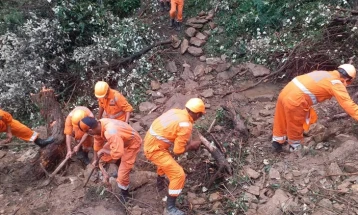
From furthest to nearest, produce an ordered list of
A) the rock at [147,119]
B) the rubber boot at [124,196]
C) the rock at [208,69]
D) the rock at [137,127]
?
1. the rock at [208,69]
2. the rock at [147,119]
3. the rock at [137,127]
4. the rubber boot at [124,196]

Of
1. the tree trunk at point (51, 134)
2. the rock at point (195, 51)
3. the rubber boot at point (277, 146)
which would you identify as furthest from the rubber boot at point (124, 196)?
the rock at point (195, 51)

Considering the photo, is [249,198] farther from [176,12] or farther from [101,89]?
[176,12]

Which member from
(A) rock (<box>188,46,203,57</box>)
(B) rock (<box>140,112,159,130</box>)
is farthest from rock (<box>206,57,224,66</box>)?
(B) rock (<box>140,112,159,130</box>)

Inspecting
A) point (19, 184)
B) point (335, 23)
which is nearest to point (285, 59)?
point (335, 23)

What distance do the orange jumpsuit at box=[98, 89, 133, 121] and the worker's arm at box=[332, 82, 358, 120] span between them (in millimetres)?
3069

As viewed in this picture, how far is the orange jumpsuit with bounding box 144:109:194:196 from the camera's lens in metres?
4.71

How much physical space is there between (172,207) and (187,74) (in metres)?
4.03

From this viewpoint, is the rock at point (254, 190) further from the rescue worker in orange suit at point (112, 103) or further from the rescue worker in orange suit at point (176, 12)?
the rescue worker in orange suit at point (176, 12)

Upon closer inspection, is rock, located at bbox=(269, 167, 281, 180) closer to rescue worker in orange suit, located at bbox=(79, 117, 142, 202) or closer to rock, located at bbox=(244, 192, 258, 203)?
rock, located at bbox=(244, 192, 258, 203)

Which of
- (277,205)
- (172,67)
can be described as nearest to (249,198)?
(277,205)

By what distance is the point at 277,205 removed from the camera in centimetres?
478

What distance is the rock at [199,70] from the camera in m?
8.39

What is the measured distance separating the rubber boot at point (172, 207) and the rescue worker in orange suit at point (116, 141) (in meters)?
0.67

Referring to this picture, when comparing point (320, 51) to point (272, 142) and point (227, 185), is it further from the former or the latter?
point (227, 185)
